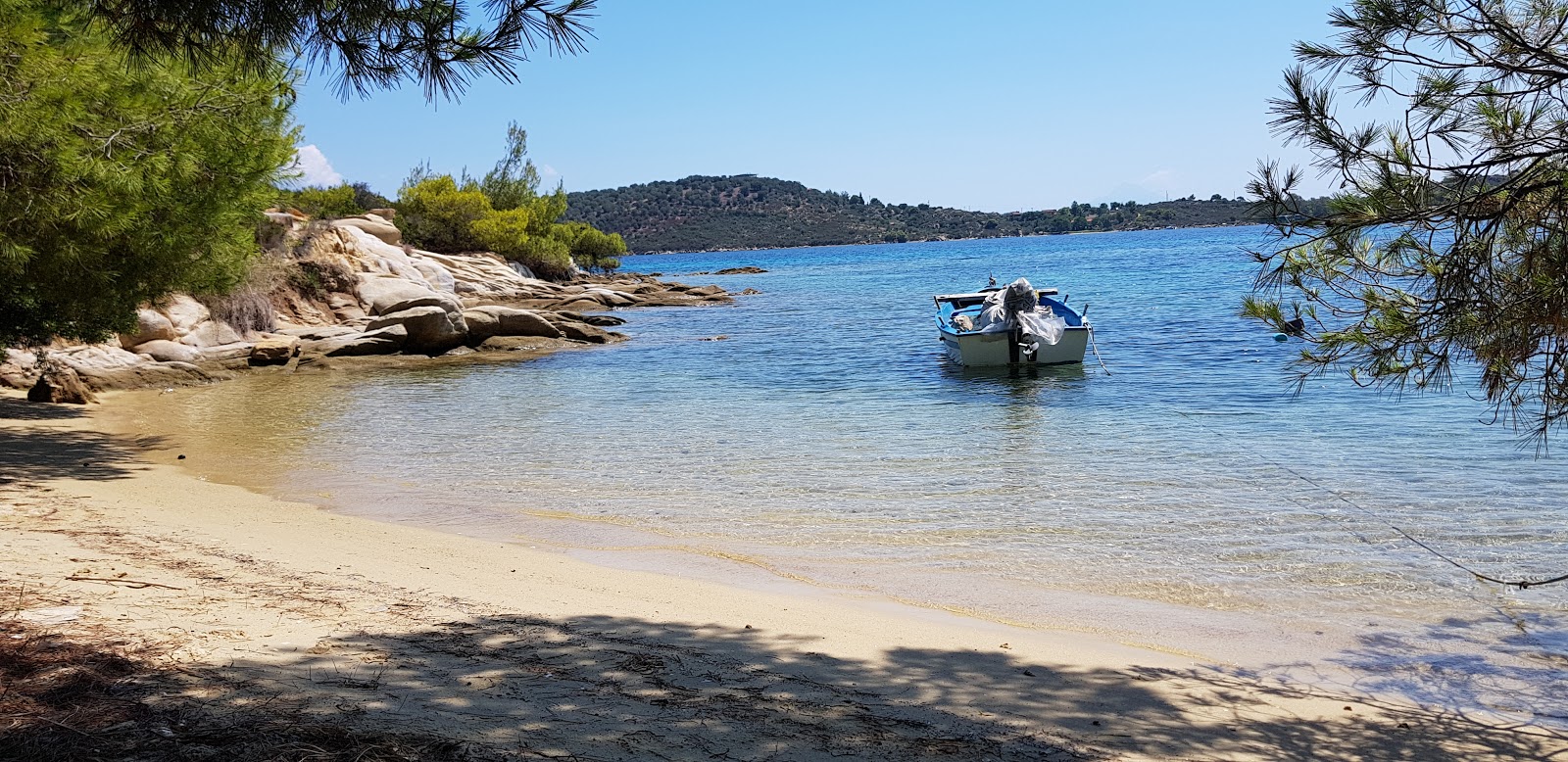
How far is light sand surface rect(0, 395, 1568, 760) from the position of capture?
3.92 metres

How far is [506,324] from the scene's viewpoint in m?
28.2

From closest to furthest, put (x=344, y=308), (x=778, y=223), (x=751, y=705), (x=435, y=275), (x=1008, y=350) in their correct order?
(x=751, y=705) → (x=1008, y=350) → (x=344, y=308) → (x=435, y=275) → (x=778, y=223)

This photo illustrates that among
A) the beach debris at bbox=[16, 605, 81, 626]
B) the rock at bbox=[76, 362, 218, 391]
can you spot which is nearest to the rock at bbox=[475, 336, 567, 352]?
the rock at bbox=[76, 362, 218, 391]

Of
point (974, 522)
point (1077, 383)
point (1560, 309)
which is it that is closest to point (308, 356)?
point (1077, 383)

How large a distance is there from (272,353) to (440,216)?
31.2 metres

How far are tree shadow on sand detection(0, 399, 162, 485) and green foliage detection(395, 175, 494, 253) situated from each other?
1517 inches

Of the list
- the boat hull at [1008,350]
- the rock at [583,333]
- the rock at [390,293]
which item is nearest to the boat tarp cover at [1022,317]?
the boat hull at [1008,350]

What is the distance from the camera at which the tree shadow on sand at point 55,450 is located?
10.1 meters

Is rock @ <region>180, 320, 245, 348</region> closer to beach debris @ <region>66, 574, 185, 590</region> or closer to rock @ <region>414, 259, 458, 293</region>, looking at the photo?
rock @ <region>414, 259, 458, 293</region>

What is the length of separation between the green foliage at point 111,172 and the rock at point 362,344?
1129 centimetres

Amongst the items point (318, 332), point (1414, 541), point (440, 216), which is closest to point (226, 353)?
point (318, 332)

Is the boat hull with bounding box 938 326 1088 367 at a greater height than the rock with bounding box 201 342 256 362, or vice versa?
the rock with bounding box 201 342 256 362

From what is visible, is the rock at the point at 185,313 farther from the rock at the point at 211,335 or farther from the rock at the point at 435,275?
the rock at the point at 435,275

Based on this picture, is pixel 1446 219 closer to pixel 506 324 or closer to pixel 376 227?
pixel 506 324
